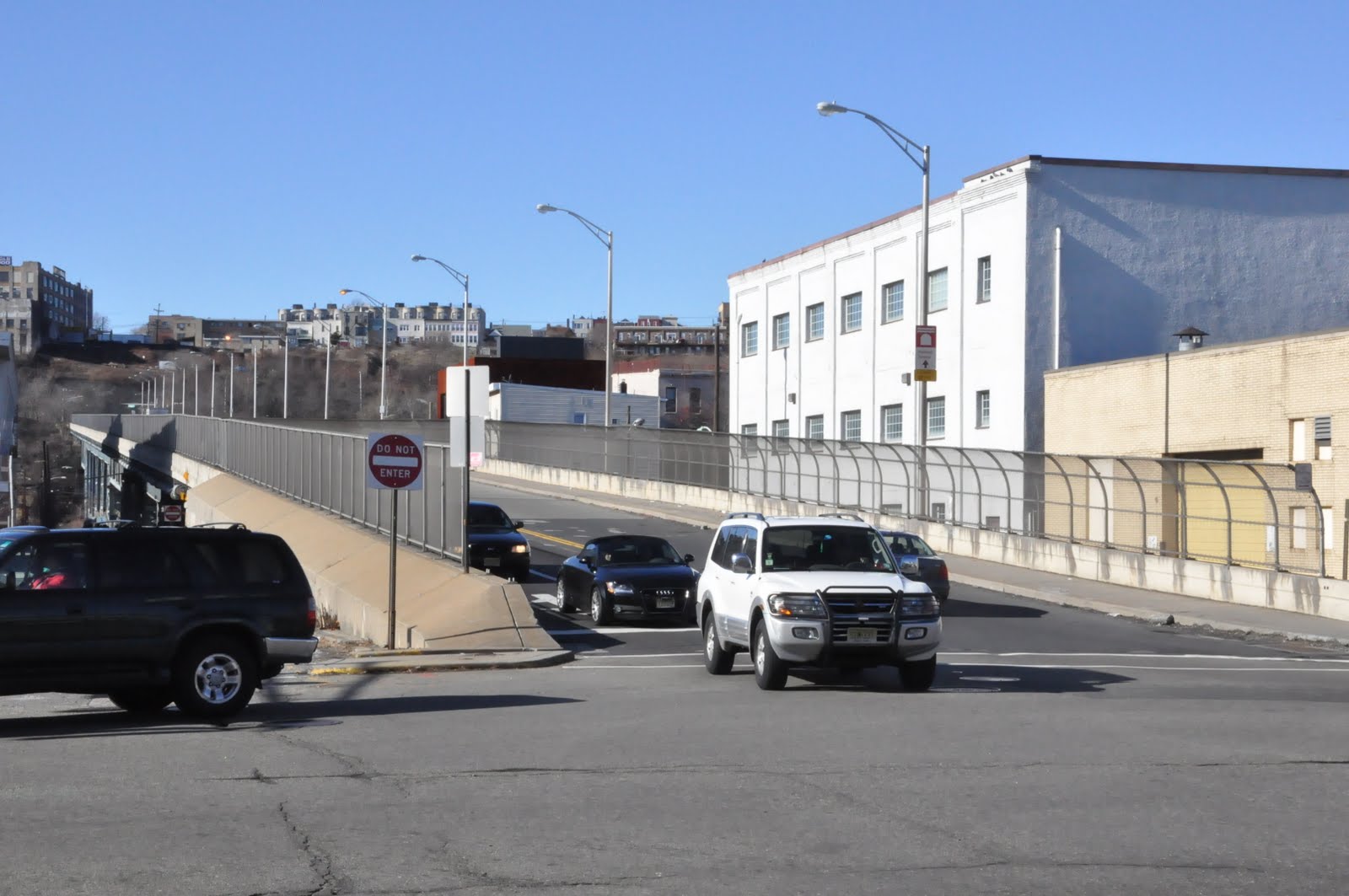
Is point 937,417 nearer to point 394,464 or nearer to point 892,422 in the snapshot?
point 892,422

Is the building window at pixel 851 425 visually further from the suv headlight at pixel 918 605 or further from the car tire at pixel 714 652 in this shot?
the suv headlight at pixel 918 605

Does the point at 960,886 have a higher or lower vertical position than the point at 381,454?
lower

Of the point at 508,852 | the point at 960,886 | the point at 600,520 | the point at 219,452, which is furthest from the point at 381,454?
the point at 219,452

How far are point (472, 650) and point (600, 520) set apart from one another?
28.2 meters

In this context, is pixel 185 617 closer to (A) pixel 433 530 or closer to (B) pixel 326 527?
(A) pixel 433 530

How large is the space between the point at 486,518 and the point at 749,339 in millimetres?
37410

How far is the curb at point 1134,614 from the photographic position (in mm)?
23984

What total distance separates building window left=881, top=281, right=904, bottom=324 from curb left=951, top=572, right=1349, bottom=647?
22037mm

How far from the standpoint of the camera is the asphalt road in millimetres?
7504

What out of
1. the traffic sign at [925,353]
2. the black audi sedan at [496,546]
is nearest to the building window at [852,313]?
the traffic sign at [925,353]

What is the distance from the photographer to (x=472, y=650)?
2019 cm

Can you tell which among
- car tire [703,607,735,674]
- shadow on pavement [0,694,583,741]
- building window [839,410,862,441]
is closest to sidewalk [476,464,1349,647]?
car tire [703,607,735,674]

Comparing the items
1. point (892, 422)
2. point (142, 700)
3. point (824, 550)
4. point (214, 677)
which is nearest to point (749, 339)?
point (892, 422)

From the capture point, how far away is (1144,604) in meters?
28.1
